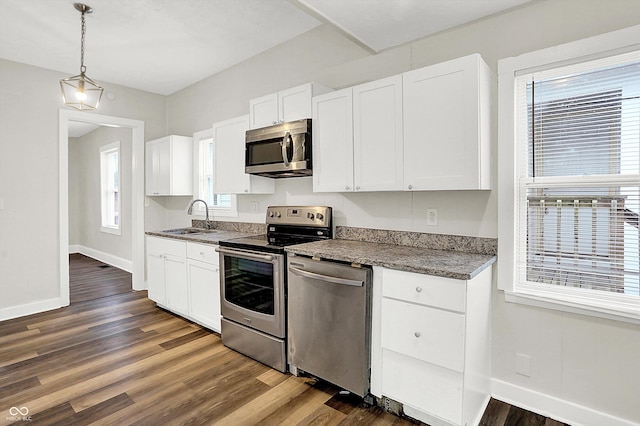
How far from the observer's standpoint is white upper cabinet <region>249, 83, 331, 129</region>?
8.91 feet

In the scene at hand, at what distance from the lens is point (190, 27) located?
9.67 ft

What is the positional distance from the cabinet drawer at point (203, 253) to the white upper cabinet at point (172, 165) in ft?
4.11

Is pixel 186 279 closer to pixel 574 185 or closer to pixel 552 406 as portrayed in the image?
pixel 552 406

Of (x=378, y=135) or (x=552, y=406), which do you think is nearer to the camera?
(x=552, y=406)

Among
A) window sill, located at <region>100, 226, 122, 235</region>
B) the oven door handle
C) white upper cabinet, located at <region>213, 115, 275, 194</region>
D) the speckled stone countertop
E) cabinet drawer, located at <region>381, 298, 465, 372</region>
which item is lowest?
cabinet drawer, located at <region>381, 298, 465, 372</region>

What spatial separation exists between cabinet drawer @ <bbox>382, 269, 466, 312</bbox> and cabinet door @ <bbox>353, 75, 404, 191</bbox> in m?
0.64

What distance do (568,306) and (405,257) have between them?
3.11ft

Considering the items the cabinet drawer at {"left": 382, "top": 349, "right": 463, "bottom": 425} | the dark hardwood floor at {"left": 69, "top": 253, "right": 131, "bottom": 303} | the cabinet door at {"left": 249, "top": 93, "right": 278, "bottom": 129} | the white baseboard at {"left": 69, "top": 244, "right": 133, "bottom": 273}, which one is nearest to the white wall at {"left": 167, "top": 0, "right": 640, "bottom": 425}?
the cabinet door at {"left": 249, "top": 93, "right": 278, "bottom": 129}

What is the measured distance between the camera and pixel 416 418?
1955 mm

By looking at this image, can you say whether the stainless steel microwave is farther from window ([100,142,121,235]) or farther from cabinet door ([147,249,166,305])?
window ([100,142,121,235])

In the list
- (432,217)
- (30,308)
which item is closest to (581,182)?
(432,217)

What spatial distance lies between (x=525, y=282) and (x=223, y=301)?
2.28m

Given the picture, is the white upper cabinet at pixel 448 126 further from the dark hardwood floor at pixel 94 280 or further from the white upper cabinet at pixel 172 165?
the dark hardwood floor at pixel 94 280

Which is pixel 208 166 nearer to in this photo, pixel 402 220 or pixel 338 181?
pixel 338 181
